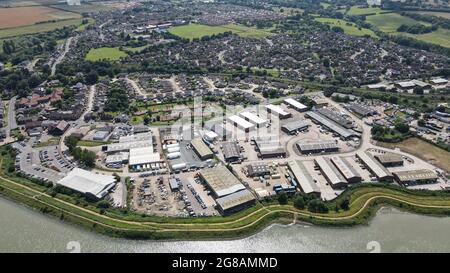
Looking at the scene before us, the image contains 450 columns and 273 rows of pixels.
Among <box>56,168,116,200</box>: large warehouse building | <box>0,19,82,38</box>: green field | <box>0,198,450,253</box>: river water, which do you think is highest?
<box>0,19,82,38</box>: green field

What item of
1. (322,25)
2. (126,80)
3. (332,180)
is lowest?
(332,180)

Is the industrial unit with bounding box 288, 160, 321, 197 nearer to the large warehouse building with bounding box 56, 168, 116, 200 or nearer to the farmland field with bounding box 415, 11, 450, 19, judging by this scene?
the large warehouse building with bounding box 56, 168, 116, 200

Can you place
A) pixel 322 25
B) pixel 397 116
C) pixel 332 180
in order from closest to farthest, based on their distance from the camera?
1. pixel 332 180
2. pixel 397 116
3. pixel 322 25

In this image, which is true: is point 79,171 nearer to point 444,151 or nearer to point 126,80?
point 126,80

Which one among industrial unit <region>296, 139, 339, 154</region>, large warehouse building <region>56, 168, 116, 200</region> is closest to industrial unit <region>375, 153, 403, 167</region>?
industrial unit <region>296, 139, 339, 154</region>

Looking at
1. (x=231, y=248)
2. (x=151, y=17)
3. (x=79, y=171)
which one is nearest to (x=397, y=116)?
(x=231, y=248)

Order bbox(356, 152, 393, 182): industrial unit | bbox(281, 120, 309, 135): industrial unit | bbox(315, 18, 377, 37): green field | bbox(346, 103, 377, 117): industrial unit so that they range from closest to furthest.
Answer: bbox(356, 152, 393, 182): industrial unit → bbox(281, 120, 309, 135): industrial unit → bbox(346, 103, 377, 117): industrial unit → bbox(315, 18, 377, 37): green field
